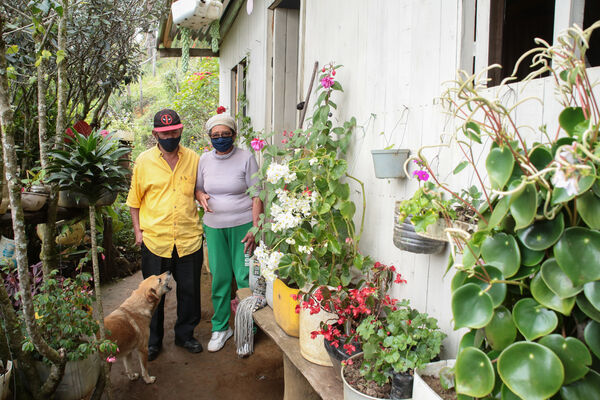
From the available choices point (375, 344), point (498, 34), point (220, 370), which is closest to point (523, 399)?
point (375, 344)

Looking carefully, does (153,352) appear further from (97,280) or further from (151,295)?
(97,280)

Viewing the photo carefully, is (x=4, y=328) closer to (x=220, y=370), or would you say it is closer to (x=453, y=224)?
(x=220, y=370)

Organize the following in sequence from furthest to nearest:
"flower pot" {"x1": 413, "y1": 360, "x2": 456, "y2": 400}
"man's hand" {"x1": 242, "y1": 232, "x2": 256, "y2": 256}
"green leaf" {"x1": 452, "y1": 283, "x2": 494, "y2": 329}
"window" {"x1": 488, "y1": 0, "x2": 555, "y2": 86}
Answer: "window" {"x1": 488, "y1": 0, "x2": 555, "y2": 86} → "man's hand" {"x1": 242, "y1": 232, "x2": 256, "y2": 256} → "flower pot" {"x1": 413, "y1": 360, "x2": 456, "y2": 400} → "green leaf" {"x1": 452, "y1": 283, "x2": 494, "y2": 329}

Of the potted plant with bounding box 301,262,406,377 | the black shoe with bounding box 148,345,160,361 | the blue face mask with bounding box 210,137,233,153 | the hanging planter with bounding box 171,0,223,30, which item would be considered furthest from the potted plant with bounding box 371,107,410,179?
the hanging planter with bounding box 171,0,223,30

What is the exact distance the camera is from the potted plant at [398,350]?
5.65 feet

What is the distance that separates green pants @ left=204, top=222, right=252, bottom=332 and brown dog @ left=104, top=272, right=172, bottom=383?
1.31 ft

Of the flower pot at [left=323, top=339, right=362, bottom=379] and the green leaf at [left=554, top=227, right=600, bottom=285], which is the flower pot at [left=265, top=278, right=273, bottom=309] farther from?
the green leaf at [left=554, top=227, right=600, bottom=285]

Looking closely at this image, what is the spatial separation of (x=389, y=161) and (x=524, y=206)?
1099 millimetres

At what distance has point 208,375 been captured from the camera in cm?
334

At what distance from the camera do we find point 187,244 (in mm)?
3531

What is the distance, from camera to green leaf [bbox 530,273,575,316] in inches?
35.8

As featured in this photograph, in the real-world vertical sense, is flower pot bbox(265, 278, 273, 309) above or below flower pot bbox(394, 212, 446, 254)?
below

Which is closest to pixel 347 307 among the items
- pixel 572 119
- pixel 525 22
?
pixel 572 119

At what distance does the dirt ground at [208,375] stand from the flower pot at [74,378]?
1.73 feet
